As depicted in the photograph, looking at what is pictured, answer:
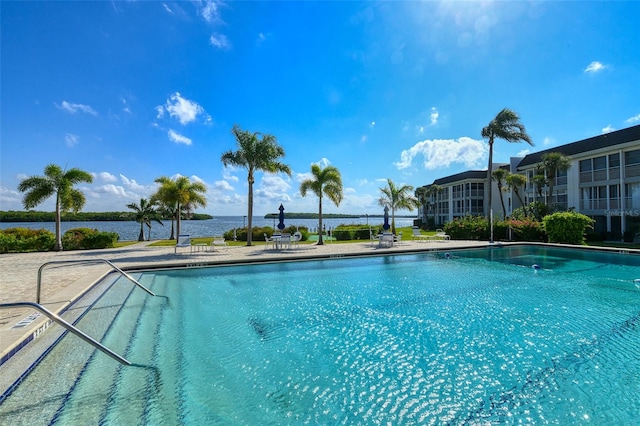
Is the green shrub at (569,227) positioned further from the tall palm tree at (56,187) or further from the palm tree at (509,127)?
the tall palm tree at (56,187)

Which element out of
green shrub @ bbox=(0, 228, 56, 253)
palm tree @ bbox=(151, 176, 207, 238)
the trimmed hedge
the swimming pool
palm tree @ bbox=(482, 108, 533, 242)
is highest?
palm tree @ bbox=(482, 108, 533, 242)

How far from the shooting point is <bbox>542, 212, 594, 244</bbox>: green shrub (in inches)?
680

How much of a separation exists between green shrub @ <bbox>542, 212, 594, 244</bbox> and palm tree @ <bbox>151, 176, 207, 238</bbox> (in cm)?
2456

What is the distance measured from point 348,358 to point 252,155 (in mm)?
15359

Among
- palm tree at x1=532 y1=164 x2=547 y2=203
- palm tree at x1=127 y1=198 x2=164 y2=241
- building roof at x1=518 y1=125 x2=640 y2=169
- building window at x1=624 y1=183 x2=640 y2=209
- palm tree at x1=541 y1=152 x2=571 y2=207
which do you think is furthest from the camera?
palm tree at x1=127 y1=198 x2=164 y2=241

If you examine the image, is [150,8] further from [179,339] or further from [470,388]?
[470,388]

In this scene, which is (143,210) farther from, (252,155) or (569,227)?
(569,227)

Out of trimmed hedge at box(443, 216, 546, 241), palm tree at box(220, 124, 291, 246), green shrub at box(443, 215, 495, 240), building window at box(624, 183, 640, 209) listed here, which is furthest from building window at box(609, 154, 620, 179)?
palm tree at box(220, 124, 291, 246)

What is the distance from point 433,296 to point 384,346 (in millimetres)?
3451

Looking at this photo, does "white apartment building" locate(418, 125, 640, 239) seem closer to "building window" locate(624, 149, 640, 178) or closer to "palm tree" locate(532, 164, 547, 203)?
"building window" locate(624, 149, 640, 178)

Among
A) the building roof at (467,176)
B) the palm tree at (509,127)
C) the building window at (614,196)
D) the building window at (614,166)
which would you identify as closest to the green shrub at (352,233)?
the palm tree at (509,127)

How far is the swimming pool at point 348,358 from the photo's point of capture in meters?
3.16

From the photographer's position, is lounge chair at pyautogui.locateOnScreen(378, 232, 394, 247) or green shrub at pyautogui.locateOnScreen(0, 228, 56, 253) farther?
lounge chair at pyautogui.locateOnScreen(378, 232, 394, 247)

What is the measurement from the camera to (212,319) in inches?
237
